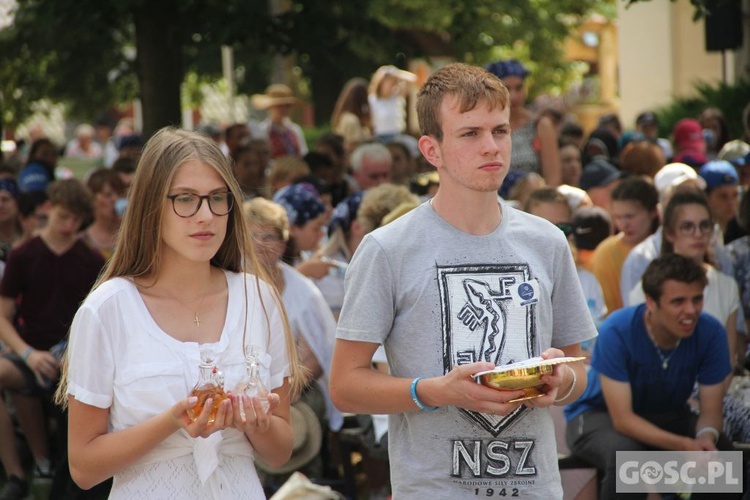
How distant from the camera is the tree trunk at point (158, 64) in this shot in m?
13.1

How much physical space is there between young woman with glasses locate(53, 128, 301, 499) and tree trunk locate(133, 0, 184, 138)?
9.63 meters

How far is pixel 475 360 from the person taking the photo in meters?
3.41

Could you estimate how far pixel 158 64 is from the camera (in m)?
13.2

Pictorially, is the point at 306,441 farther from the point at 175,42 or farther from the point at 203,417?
the point at 175,42

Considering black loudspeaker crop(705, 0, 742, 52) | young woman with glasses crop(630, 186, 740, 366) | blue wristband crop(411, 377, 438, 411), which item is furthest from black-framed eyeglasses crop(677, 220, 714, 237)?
black loudspeaker crop(705, 0, 742, 52)

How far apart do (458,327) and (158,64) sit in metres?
10.4

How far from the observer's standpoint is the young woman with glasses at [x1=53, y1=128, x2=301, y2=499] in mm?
3381

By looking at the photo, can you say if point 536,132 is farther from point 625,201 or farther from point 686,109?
point 686,109

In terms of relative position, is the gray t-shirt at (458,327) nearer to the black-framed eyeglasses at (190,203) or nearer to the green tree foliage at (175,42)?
the black-framed eyeglasses at (190,203)

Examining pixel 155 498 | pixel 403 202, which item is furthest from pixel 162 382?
pixel 403 202

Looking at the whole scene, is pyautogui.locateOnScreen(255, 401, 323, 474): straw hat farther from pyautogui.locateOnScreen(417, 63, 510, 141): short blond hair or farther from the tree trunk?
the tree trunk
